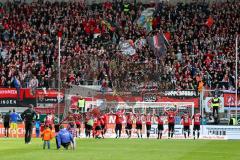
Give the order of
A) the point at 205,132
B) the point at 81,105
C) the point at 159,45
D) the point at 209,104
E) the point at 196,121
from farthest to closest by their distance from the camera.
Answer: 1. the point at 159,45
2. the point at 81,105
3. the point at 209,104
4. the point at 205,132
5. the point at 196,121

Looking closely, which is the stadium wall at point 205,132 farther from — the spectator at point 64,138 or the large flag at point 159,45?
the spectator at point 64,138

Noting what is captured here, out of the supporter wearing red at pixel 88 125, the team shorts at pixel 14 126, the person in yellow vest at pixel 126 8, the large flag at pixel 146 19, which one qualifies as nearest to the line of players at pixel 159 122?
the supporter wearing red at pixel 88 125

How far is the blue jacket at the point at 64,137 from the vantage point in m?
31.3

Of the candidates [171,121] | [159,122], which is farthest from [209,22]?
[159,122]

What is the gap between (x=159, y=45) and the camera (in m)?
54.7

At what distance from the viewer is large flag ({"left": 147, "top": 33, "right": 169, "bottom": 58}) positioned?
54.4m

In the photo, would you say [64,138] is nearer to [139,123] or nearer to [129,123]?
[129,123]

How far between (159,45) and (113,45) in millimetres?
3803

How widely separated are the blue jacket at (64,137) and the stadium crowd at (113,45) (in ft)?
49.0

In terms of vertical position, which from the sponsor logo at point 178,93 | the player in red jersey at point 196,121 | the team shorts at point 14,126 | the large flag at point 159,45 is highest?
the large flag at point 159,45

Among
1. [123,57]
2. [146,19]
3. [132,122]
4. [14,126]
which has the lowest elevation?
[14,126]

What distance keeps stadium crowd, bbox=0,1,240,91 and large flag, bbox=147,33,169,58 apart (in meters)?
0.39

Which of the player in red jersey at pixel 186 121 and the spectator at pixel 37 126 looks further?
the spectator at pixel 37 126

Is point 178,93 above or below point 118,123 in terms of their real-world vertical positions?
above
